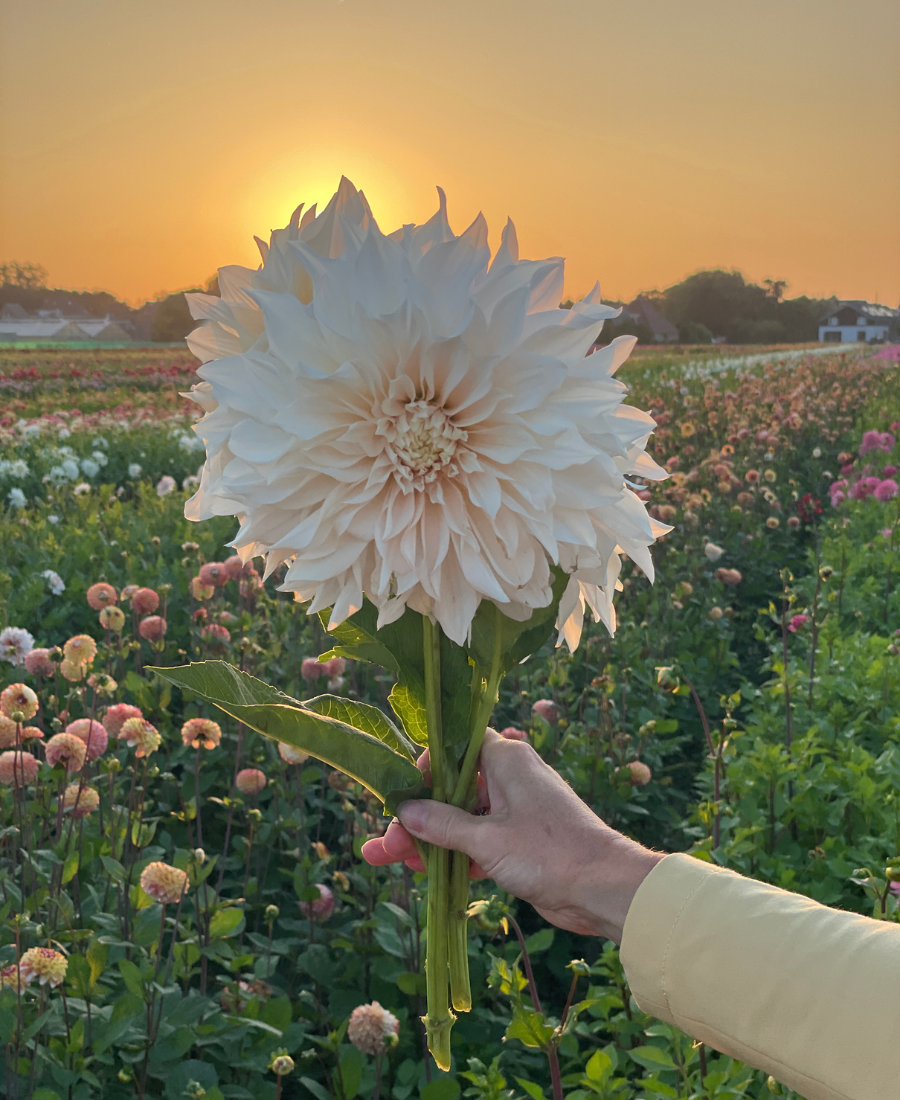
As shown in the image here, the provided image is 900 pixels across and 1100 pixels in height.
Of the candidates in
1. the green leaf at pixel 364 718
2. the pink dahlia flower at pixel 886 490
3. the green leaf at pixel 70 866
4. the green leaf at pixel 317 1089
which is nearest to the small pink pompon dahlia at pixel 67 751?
the green leaf at pixel 70 866

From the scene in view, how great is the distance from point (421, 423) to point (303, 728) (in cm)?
30

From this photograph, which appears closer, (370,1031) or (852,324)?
(370,1031)

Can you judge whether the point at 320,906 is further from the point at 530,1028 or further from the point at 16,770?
the point at 530,1028

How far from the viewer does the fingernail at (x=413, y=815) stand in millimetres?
877

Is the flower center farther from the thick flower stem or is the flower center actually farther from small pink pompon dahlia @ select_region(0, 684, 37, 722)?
small pink pompon dahlia @ select_region(0, 684, 37, 722)

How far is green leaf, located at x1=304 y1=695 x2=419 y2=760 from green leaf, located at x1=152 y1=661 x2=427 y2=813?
32mm

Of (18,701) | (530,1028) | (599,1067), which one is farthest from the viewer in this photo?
(18,701)

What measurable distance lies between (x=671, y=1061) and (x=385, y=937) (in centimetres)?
66

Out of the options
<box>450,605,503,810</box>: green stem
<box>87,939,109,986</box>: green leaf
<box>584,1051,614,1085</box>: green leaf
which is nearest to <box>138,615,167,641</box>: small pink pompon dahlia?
<box>87,939,109,986</box>: green leaf

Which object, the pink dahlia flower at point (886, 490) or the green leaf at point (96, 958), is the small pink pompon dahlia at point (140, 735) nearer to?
the green leaf at point (96, 958)

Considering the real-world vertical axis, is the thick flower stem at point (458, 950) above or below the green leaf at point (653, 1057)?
above

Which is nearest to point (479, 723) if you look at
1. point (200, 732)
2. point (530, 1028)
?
point (530, 1028)

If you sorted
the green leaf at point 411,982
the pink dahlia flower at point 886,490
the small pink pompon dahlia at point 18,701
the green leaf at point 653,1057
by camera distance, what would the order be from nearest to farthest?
the green leaf at point 653,1057 → the small pink pompon dahlia at point 18,701 → the green leaf at point 411,982 → the pink dahlia flower at point 886,490

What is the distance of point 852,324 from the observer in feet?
141
